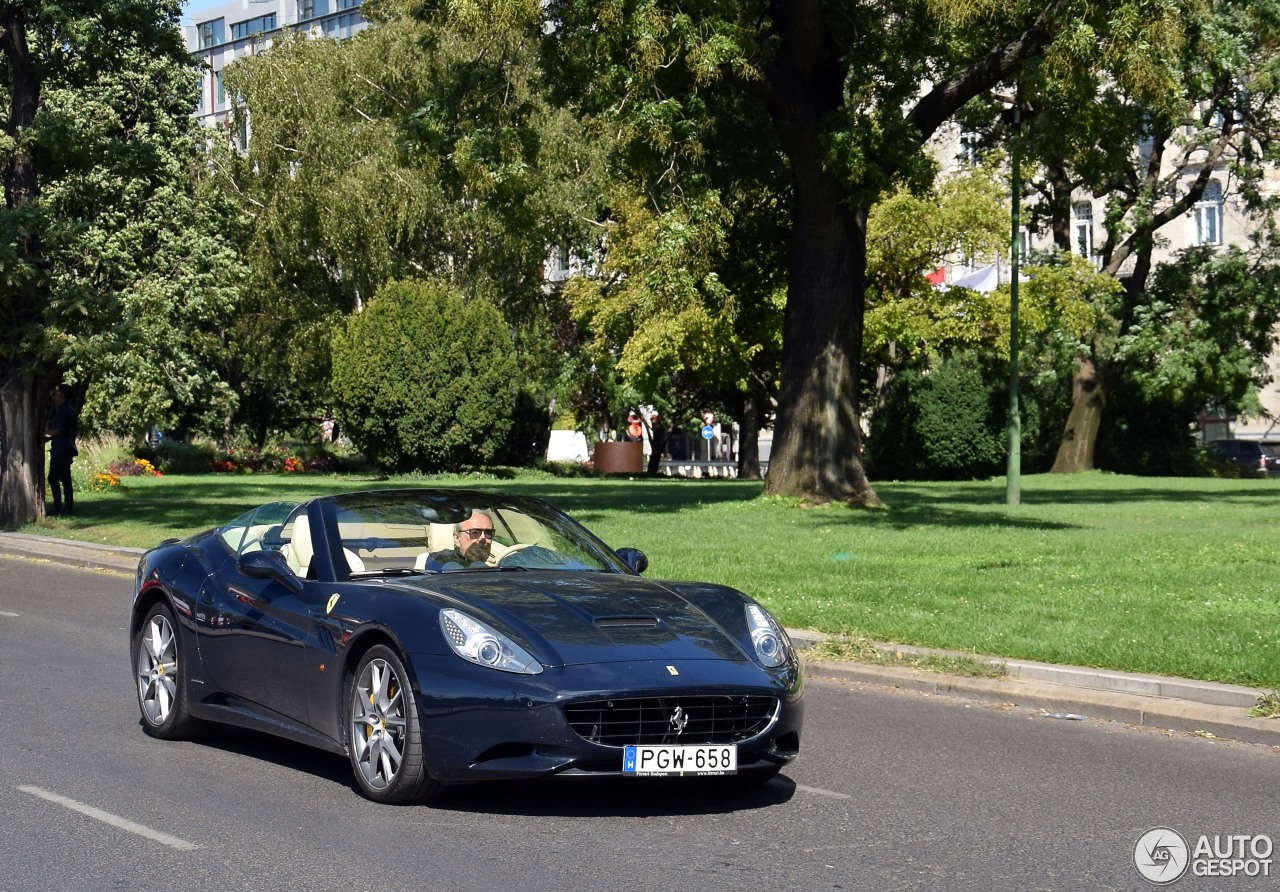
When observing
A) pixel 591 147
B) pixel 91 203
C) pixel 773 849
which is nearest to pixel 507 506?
pixel 773 849

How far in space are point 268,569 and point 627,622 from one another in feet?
6.22

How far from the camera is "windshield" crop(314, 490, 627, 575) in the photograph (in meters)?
7.88

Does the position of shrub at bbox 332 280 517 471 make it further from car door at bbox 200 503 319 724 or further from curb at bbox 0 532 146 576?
car door at bbox 200 503 319 724

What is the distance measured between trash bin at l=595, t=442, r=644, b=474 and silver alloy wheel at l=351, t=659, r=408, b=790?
49811mm

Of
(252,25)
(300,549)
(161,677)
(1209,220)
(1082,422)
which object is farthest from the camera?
(252,25)

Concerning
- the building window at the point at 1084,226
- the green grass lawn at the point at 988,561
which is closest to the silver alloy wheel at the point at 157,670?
the green grass lawn at the point at 988,561

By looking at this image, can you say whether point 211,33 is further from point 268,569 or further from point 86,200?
point 268,569

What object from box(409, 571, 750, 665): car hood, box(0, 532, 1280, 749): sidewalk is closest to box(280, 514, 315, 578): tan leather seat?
box(409, 571, 750, 665): car hood

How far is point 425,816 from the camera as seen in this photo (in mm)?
6828

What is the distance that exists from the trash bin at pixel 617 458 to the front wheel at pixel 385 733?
163 ft

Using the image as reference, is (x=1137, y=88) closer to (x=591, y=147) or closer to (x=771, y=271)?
(x=771, y=271)

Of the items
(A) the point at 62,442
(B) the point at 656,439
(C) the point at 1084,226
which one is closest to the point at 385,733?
(A) the point at 62,442

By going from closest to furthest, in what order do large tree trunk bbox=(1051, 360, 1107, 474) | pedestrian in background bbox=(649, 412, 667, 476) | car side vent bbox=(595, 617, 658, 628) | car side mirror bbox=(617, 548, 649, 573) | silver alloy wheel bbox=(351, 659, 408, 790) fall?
silver alloy wheel bbox=(351, 659, 408, 790) → car side vent bbox=(595, 617, 658, 628) → car side mirror bbox=(617, 548, 649, 573) → large tree trunk bbox=(1051, 360, 1107, 474) → pedestrian in background bbox=(649, 412, 667, 476)

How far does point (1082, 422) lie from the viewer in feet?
156
